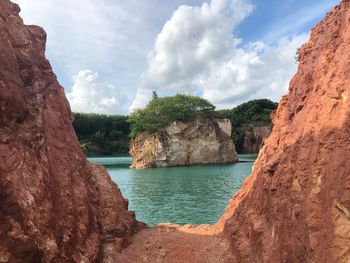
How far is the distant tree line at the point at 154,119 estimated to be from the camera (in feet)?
219

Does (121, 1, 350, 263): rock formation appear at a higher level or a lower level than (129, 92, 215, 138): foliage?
lower

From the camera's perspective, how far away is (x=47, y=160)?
9891 millimetres

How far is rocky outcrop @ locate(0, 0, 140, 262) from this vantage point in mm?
7965

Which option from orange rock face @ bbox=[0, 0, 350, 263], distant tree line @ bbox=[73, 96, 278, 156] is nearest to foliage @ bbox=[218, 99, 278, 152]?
distant tree line @ bbox=[73, 96, 278, 156]

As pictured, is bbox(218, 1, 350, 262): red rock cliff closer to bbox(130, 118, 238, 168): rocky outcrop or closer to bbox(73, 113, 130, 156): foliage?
bbox(130, 118, 238, 168): rocky outcrop

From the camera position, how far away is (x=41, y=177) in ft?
30.0

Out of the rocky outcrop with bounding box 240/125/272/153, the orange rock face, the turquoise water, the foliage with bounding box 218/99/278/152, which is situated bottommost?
the turquoise water

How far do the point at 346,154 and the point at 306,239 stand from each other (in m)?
2.03

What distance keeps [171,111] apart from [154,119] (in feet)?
10.9

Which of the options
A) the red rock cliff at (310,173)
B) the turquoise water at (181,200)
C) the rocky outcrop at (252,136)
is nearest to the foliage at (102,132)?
the rocky outcrop at (252,136)

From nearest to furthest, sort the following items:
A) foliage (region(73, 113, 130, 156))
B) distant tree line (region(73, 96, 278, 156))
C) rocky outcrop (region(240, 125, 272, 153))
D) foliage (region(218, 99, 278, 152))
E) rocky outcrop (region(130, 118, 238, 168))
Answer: rocky outcrop (region(130, 118, 238, 168))
distant tree line (region(73, 96, 278, 156))
rocky outcrop (region(240, 125, 272, 153))
foliage (region(218, 99, 278, 152))
foliage (region(73, 113, 130, 156))

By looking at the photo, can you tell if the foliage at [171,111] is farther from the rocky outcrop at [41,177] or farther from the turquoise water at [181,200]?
the rocky outcrop at [41,177]

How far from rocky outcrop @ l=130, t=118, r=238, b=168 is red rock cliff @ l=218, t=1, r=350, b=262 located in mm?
53541

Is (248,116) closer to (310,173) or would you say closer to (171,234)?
(171,234)
